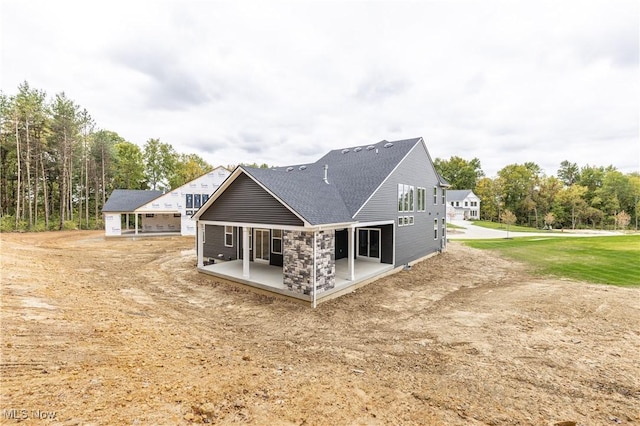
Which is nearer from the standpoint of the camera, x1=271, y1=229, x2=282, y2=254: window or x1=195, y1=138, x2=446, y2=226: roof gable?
x1=195, y1=138, x2=446, y2=226: roof gable

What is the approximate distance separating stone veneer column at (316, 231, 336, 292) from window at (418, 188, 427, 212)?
852 cm

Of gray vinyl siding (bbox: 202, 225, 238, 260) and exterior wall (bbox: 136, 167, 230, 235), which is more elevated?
exterior wall (bbox: 136, 167, 230, 235)

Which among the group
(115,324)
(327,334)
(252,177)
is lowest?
(327,334)

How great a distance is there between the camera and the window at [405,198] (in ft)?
45.3

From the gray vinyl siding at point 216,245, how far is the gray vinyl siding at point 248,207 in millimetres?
2539

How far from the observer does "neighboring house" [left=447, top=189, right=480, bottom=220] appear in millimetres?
56906

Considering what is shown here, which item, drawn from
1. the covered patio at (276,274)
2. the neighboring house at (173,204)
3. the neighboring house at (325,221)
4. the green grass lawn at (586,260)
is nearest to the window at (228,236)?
the neighboring house at (325,221)

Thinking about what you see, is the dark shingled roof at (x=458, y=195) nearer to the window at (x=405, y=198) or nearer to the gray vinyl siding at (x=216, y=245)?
the window at (x=405, y=198)

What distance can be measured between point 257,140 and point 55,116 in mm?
31277

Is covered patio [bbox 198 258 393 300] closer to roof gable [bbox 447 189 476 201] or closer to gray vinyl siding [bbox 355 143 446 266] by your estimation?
gray vinyl siding [bbox 355 143 446 266]

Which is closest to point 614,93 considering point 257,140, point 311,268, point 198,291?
point 311,268

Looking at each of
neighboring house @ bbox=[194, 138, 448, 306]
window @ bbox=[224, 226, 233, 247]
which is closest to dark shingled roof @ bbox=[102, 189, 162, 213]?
neighboring house @ bbox=[194, 138, 448, 306]

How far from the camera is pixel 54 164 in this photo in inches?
1275

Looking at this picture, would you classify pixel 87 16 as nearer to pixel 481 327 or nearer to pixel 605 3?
pixel 481 327
